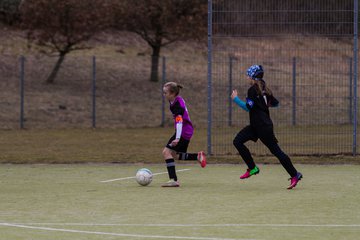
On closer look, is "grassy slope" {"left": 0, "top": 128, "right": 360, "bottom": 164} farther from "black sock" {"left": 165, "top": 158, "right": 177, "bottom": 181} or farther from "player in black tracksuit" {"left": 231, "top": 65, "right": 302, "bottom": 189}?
"player in black tracksuit" {"left": 231, "top": 65, "right": 302, "bottom": 189}

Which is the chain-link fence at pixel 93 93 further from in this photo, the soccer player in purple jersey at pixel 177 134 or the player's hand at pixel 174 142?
the player's hand at pixel 174 142

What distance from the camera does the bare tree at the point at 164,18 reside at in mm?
38125

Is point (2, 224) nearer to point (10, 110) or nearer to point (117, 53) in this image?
point (10, 110)

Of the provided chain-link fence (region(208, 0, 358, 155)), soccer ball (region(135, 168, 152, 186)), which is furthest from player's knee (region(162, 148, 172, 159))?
chain-link fence (region(208, 0, 358, 155))

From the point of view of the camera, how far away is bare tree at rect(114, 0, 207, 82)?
38.1m

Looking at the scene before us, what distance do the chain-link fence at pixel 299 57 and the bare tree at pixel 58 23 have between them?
1205 cm

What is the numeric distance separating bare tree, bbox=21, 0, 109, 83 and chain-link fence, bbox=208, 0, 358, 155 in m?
12.0

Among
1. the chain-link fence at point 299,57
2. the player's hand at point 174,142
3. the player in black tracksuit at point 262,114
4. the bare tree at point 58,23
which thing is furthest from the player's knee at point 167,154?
the bare tree at point 58,23

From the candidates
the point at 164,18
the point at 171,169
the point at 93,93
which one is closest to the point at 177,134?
the point at 171,169

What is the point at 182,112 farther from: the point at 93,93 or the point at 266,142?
the point at 93,93

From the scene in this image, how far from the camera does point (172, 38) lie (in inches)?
1528

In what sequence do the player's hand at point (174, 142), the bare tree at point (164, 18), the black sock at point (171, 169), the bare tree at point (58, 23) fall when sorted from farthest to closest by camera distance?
the bare tree at point (164, 18), the bare tree at point (58, 23), the black sock at point (171, 169), the player's hand at point (174, 142)

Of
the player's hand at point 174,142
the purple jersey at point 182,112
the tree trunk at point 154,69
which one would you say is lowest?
the player's hand at point 174,142

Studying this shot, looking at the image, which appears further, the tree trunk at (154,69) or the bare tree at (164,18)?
the bare tree at (164,18)
